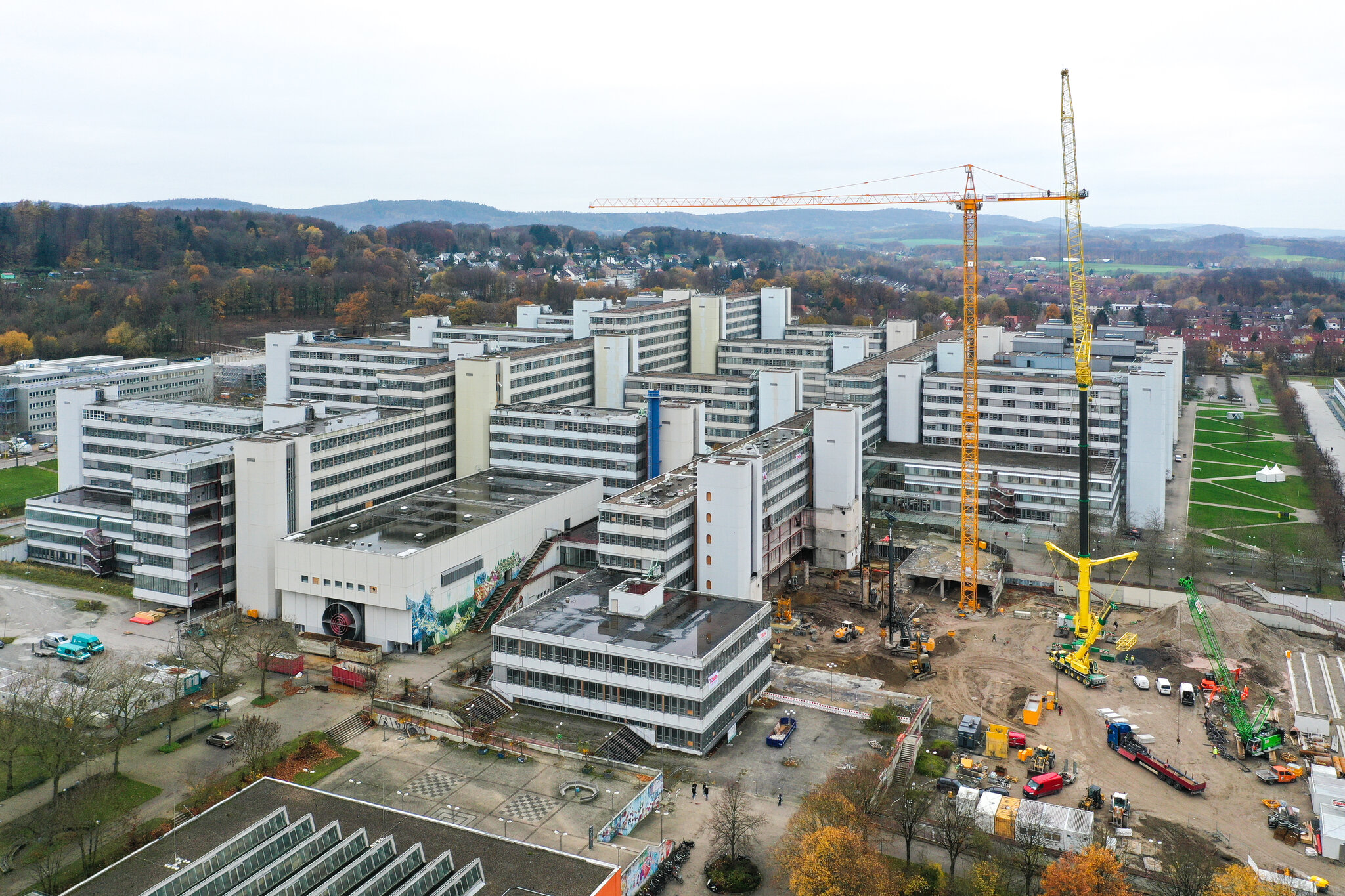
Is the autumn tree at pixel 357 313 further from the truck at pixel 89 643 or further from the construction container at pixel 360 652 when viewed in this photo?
the construction container at pixel 360 652

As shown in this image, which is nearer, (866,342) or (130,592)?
(130,592)

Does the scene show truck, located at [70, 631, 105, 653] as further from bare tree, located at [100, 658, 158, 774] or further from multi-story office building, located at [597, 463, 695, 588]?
multi-story office building, located at [597, 463, 695, 588]

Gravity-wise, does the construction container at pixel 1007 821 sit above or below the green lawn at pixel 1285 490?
below

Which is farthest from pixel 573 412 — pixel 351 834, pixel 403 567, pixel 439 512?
pixel 351 834

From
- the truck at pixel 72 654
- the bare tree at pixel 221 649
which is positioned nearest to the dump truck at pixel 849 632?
the bare tree at pixel 221 649

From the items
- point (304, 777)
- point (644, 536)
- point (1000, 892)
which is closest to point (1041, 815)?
point (1000, 892)

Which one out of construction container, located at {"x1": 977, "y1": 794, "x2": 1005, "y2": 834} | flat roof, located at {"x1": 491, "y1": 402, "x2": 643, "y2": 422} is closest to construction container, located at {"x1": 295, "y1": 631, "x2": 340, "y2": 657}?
flat roof, located at {"x1": 491, "y1": 402, "x2": 643, "y2": 422}

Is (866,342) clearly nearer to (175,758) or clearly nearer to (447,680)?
(447,680)
